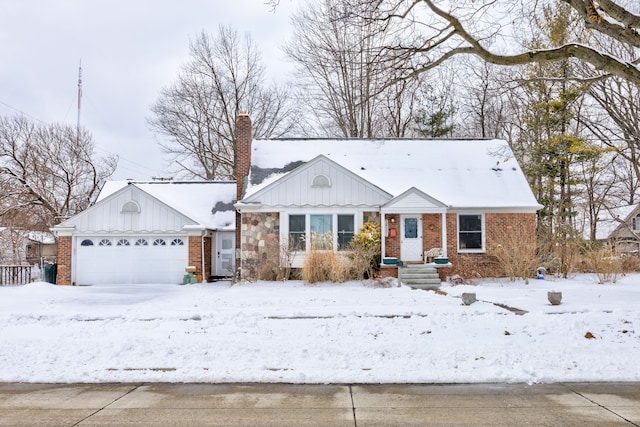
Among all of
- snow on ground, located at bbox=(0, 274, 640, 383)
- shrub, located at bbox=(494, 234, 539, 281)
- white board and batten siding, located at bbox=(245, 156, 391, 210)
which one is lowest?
snow on ground, located at bbox=(0, 274, 640, 383)

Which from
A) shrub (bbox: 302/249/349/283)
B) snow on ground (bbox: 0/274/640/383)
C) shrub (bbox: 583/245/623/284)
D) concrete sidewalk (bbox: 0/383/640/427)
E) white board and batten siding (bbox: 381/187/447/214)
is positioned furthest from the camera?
white board and batten siding (bbox: 381/187/447/214)

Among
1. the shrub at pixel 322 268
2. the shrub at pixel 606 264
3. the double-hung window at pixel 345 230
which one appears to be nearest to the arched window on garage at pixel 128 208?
the shrub at pixel 322 268

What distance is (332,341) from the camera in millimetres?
8242

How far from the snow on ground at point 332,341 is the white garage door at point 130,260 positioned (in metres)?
7.73

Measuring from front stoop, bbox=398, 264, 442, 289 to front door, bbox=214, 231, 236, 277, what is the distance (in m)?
8.32

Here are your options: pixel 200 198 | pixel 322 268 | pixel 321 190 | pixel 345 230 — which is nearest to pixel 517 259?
pixel 345 230

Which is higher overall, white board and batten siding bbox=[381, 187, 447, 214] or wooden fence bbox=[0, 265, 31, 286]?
white board and batten siding bbox=[381, 187, 447, 214]

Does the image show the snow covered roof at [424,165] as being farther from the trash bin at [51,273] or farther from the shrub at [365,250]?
the trash bin at [51,273]

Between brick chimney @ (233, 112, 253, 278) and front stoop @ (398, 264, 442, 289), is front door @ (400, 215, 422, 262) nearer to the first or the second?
front stoop @ (398, 264, 442, 289)

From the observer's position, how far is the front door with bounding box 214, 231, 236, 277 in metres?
22.9

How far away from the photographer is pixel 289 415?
17.0 feet

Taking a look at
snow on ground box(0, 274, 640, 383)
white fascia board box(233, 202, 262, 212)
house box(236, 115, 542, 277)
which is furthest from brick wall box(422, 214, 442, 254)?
snow on ground box(0, 274, 640, 383)

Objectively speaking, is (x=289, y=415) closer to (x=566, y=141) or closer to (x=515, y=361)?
(x=515, y=361)

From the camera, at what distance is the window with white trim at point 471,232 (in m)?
20.1
